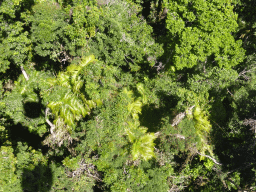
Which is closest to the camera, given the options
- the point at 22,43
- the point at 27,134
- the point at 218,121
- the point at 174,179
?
the point at 22,43

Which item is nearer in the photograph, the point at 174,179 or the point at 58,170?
the point at 58,170

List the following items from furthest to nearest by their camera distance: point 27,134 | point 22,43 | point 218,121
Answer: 1. point 218,121
2. point 27,134
3. point 22,43

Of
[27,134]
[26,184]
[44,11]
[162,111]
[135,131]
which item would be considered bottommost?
[27,134]

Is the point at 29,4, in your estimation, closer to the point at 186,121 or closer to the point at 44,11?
the point at 44,11

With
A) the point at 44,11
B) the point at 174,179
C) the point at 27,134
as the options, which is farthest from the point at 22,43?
the point at 174,179

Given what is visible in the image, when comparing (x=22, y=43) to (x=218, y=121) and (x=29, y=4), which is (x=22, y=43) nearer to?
(x=29, y=4)

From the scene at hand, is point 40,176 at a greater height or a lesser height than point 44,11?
lesser
